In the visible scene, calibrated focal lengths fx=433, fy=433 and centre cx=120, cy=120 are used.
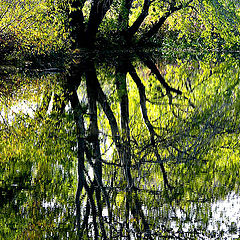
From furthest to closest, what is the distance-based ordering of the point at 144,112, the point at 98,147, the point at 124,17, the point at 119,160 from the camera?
the point at 124,17
the point at 144,112
the point at 98,147
the point at 119,160

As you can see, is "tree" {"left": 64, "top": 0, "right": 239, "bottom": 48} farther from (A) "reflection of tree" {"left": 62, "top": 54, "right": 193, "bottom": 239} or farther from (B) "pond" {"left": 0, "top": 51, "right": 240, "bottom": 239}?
(B) "pond" {"left": 0, "top": 51, "right": 240, "bottom": 239}

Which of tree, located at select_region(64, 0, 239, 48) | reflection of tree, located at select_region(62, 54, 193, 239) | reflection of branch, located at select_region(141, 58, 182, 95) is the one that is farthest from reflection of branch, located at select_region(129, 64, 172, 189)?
tree, located at select_region(64, 0, 239, 48)

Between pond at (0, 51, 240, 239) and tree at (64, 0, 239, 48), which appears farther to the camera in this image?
tree at (64, 0, 239, 48)

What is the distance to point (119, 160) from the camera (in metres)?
4.62

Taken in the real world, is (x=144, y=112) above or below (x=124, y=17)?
below

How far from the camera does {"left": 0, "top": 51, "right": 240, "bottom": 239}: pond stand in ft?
10.3

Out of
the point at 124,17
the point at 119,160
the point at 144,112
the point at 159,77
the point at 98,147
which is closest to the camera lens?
the point at 119,160

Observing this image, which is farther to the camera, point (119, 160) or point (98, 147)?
point (98, 147)

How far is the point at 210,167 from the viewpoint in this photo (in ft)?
14.6

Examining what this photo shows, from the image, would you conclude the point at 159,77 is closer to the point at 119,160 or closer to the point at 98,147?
the point at 98,147

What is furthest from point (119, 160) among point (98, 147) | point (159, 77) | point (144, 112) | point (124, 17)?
point (124, 17)

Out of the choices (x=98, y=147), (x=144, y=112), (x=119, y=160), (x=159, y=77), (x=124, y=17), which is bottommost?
(x=119, y=160)

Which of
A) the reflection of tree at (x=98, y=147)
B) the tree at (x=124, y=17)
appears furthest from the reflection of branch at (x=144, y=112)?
the tree at (x=124, y=17)

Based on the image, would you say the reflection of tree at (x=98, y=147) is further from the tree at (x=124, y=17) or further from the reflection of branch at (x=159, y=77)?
the tree at (x=124, y=17)
